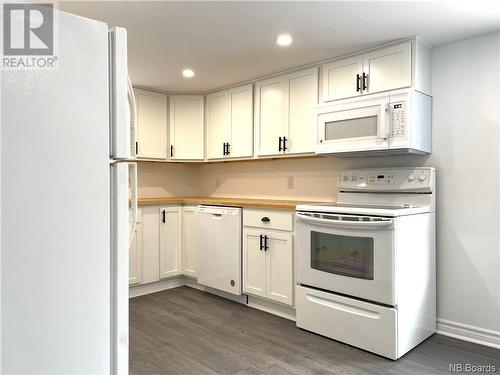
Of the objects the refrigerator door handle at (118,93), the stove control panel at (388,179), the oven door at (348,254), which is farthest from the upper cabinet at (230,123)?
the refrigerator door handle at (118,93)

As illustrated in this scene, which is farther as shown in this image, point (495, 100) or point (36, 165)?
point (495, 100)

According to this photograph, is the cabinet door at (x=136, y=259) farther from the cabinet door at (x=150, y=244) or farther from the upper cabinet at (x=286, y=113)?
the upper cabinet at (x=286, y=113)

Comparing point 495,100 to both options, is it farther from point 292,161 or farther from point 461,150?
point 292,161

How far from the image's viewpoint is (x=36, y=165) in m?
0.98

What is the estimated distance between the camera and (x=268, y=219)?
10.6ft

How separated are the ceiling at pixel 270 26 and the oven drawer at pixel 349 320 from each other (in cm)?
187

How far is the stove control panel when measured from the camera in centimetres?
278

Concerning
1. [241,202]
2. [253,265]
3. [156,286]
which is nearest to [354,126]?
[241,202]

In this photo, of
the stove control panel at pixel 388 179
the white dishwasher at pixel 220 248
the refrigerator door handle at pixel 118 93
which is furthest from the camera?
the white dishwasher at pixel 220 248

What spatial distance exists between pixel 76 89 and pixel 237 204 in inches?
98.7

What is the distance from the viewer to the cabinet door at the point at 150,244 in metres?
3.76

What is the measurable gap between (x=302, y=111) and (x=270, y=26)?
100 centimetres

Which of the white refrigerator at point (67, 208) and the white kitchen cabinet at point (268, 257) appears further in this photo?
the white kitchen cabinet at point (268, 257)

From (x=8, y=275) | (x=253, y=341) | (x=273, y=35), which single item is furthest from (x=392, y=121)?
(x=8, y=275)
